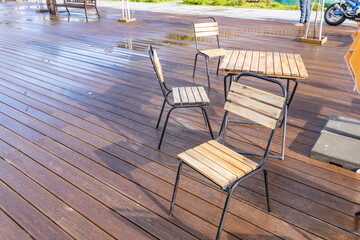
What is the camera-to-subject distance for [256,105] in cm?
162

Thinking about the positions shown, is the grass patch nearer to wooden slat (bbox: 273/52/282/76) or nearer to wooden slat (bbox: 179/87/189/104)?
wooden slat (bbox: 273/52/282/76)

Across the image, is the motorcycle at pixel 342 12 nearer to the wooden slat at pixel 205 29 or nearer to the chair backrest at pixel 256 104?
the wooden slat at pixel 205 29

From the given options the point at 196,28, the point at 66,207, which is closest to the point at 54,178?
the point at 66,207

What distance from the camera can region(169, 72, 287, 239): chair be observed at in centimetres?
144

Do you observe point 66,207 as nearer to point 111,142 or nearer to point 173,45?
point 111,142

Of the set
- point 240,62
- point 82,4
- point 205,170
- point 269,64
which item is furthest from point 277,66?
point 82,4

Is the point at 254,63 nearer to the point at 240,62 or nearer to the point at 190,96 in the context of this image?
the point at 240,62

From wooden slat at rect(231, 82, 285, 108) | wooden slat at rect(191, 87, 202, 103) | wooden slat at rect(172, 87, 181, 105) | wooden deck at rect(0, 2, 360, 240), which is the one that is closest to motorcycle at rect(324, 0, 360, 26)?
wooden deck at rect(0, 2, 360, 240)

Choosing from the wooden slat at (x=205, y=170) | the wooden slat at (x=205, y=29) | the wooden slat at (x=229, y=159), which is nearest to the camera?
the wooden slat at (x=205, y=170)

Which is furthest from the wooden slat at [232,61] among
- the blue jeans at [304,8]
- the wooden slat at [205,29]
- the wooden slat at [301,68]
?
the blue jeans at [304,8]

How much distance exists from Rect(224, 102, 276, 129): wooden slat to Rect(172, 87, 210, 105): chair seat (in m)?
0.54

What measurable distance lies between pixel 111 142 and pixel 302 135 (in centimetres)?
181

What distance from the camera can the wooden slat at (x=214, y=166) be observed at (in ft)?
4.68

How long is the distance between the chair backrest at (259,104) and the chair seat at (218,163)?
15 centimetres
